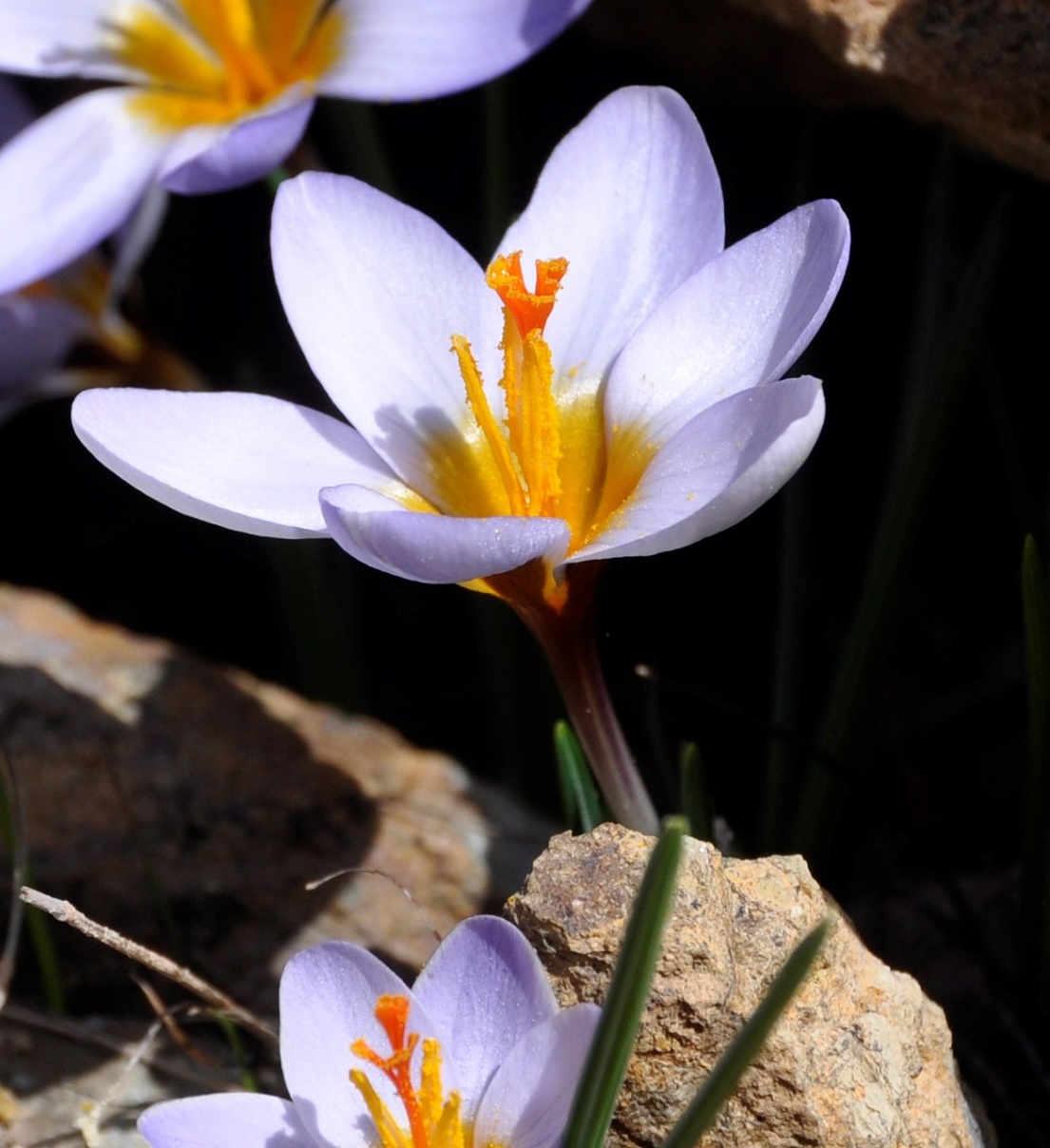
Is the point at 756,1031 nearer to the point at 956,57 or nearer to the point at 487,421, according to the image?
the point at 487,421

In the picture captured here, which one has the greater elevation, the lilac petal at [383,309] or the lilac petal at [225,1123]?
the lilac petal at [383,309]

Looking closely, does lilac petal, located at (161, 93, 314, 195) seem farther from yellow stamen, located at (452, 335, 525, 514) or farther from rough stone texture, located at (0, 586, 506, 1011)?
rough stone texture, located at (0, 586, 506, 1011)

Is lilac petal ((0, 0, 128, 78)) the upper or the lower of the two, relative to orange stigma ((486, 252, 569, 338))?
lower

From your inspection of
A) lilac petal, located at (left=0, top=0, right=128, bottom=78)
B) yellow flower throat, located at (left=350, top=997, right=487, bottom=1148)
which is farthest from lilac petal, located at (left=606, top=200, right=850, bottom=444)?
lilac petal, located at (left=0, top=0, right=128, bottom=78)

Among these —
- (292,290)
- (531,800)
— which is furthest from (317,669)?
(292,290)

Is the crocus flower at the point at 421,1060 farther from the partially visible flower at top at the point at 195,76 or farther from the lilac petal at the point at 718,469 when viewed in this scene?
the partially visible flower at top at the point at 195,76

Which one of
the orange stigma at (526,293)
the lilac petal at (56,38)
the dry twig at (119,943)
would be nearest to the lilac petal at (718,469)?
the orange stigma at (526,293)

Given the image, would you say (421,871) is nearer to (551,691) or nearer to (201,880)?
(201,880)
